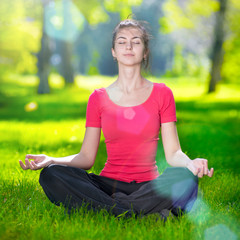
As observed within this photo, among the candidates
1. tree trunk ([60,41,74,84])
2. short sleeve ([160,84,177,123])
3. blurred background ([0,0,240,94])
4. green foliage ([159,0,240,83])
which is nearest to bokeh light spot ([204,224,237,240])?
short sleeve ([160,84,177,123])

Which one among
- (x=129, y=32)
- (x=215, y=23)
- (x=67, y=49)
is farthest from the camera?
(x=67, y=49)

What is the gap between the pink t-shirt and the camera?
3543 mm

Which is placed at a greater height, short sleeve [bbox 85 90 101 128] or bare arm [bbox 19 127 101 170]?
short sleeve [bbox 85 90 101 128]

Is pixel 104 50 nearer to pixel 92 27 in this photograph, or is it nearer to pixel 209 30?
pixel 92 27

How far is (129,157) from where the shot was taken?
355 centimetres

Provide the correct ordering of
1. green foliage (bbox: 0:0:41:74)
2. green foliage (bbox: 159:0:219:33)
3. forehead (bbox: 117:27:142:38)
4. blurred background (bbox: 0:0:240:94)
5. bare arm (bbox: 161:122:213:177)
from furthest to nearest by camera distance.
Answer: green foliage (bbox: 0:0:41:74) → green foliage (bbox: 159:0:219:33) → blurred background (bbox: 0:0:240:94) → forehead (bbox: 117:27:142:38) → bare arm (bbox: 161:122:213:177)

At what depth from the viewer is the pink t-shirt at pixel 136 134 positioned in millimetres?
3543

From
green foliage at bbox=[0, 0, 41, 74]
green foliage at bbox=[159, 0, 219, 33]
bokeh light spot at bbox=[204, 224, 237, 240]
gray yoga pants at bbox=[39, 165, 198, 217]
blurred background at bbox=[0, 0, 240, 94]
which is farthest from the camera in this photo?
green foliage at bbox=[0, 0, 41, 74]

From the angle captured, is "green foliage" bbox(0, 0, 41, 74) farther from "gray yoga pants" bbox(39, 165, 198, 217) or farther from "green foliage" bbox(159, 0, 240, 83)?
"gray yoga pants" bbox(39, 165, 198, 217)

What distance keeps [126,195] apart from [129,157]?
33 centimetres

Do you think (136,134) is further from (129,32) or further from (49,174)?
(129,32)

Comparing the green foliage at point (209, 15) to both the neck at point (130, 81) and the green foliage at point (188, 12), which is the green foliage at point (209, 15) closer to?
the green foliage at point (188, 12)

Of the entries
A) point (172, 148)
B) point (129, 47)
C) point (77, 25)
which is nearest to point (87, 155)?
point (172, 148)

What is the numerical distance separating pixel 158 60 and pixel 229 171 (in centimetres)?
3768
